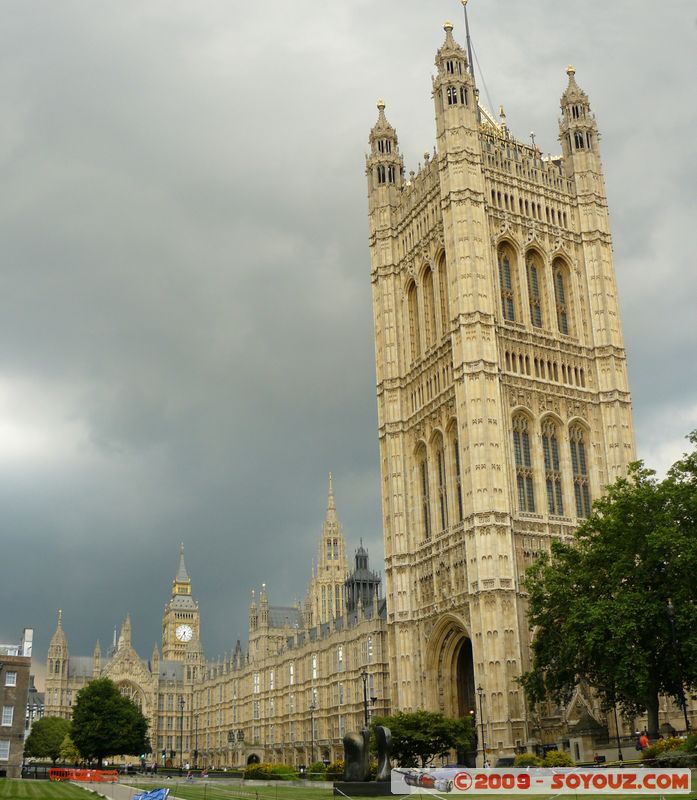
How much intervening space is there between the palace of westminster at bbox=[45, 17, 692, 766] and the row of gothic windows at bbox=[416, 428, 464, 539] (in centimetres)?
12

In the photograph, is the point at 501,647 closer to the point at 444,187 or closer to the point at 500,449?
the point at 500,449

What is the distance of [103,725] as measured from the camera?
3615 inches

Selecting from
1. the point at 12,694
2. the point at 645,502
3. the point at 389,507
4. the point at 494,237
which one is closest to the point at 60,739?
the point at 12,694

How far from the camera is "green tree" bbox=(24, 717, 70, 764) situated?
11369 centimetres

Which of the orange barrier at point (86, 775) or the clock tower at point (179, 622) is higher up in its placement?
the clock tower at point (179, 622)

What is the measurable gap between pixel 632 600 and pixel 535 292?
3287 cm

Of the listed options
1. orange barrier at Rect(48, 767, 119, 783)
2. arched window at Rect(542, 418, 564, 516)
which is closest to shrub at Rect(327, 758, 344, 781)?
orange barrier at Rect(48, 767, 119, 783)

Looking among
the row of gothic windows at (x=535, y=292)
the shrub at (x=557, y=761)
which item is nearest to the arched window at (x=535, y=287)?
the row of gothic windows at (x=535, y=292)

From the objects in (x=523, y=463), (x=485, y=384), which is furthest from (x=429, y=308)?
(x=523, y=463)

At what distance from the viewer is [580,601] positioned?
44.5 meters

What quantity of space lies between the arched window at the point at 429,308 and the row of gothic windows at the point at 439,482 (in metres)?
7.90

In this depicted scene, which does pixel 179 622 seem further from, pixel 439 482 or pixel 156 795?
pixel 156 795

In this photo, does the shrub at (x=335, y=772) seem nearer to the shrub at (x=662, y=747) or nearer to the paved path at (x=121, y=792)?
the paved path at (x=121, y=792)

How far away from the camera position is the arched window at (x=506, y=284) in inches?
2699
